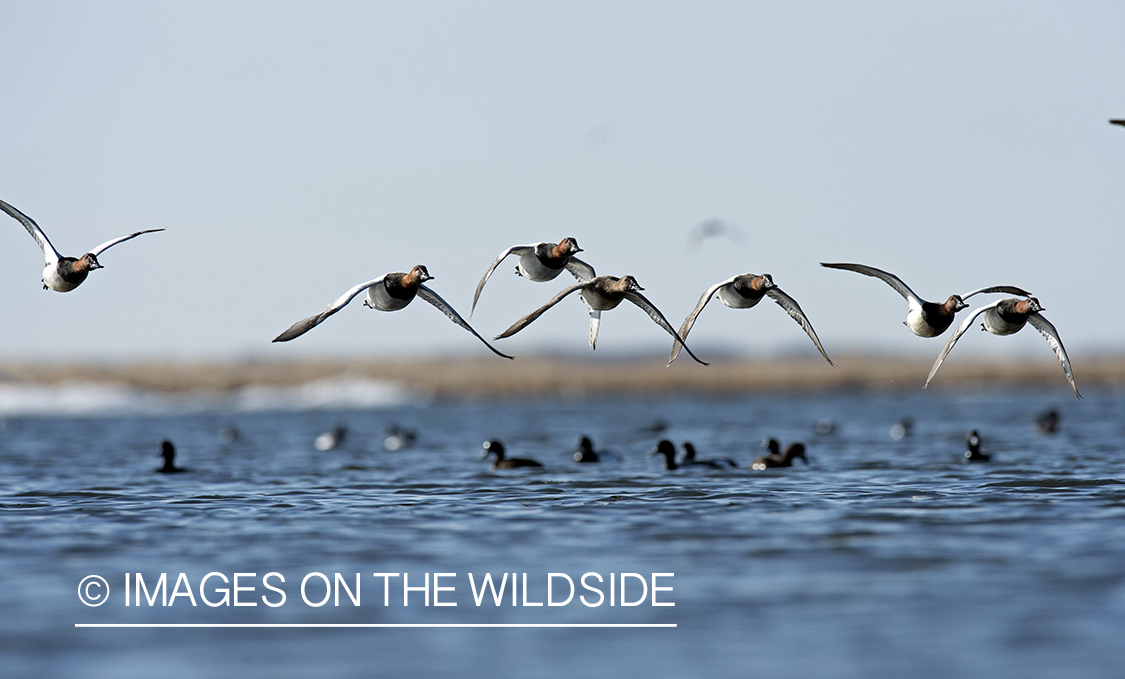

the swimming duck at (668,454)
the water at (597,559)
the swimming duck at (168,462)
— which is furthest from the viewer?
the swimming duck at (168,462)

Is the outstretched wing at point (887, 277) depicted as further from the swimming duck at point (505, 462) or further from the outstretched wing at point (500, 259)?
the swimming duck at point (505, 462)

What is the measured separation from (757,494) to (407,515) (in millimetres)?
5491

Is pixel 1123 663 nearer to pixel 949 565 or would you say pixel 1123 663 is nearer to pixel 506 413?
pixel 949 565

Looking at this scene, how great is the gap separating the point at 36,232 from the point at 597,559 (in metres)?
7.45

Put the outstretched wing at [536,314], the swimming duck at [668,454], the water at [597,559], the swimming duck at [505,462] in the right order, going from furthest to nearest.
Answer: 1. the swimming duck at [505,462]
2. the swimming duck at [668,454]
3. the outstretched wing at [536,314]
4. the water at [597,559]

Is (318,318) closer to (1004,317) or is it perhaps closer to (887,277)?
(887,277)

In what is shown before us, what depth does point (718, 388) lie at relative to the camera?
236ft

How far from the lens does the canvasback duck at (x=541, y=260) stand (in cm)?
1589

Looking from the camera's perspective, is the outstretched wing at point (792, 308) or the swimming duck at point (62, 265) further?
the outstretched wing at point (792, 308)

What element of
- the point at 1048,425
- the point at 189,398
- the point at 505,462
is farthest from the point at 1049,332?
the point at 189,398

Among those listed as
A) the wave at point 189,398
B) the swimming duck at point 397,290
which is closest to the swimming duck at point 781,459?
the swimming duck at point 397,290

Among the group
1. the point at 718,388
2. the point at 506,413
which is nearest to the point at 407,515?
the point at 506,413

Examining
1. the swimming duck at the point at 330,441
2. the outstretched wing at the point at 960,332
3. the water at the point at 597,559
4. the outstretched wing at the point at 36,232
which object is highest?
the outstretched wing at the point at 36,232

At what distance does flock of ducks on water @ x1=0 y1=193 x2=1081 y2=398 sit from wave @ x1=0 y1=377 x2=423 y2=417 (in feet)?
160
